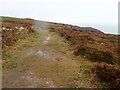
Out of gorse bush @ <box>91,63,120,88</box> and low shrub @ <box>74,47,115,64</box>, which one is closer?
gorse bush @ <box>91,63,120,88</box>

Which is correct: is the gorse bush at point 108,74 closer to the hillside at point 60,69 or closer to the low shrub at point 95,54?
the hillside at point 60,69

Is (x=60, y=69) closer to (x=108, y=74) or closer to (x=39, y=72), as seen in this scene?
(x=39, y=72)

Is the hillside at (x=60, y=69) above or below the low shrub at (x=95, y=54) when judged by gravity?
below

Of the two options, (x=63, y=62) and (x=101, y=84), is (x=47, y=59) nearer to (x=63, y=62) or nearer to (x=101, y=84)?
(x=63, y=62)

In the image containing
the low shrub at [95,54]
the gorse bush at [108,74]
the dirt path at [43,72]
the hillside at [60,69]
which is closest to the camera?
the dirt path at [43,72]

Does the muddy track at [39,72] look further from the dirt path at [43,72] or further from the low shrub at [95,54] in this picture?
the low shrub at [95,54]

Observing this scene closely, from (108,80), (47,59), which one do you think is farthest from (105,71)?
(47,59)

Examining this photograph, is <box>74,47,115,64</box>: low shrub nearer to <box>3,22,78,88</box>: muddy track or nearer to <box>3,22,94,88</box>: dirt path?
<box>3,22,94,88</box>: dirt path

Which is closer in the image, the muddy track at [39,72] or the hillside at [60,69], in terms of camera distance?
the muddy track at [39,72]

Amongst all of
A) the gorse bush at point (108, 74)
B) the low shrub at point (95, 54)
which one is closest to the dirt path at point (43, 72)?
the gorse bush at point (108, 74)

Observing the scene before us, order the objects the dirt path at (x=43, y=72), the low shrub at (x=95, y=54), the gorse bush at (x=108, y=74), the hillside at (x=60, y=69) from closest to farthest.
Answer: the dirt path at (x=43, y=72)
the hillside at (x=60, y=69)
the gorse bush at (x=108, y=74)
the low shrub at (x=95, y=54)

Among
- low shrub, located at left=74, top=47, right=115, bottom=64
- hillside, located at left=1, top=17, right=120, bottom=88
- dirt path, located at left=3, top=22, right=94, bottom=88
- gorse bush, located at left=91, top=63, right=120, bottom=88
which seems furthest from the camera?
low shrub, located at left=74, top=47, right=115, bottom=64

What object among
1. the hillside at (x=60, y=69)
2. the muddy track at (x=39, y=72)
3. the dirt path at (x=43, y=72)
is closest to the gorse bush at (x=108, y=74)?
the hillside at (x=60, y=69)

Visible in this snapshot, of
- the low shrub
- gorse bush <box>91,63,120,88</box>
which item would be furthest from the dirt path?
the low shrub
